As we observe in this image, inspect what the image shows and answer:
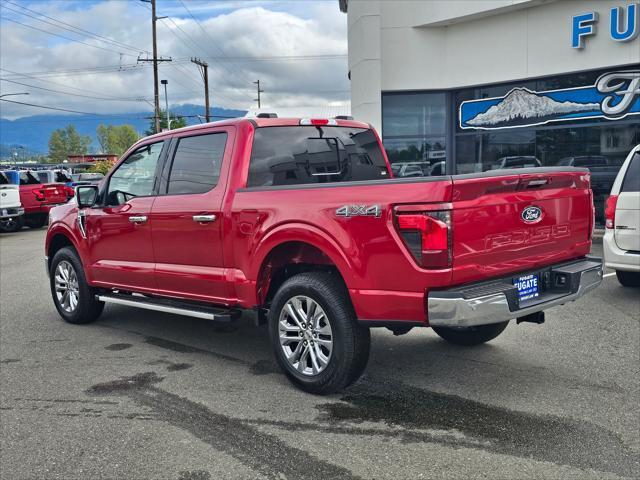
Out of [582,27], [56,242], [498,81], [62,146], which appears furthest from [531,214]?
[62,146]

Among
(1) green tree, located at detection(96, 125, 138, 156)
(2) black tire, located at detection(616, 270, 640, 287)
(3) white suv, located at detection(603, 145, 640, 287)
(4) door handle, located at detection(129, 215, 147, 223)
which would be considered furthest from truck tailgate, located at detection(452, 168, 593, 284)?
(1) green tree, located at detection(96, 125, 138, 156)

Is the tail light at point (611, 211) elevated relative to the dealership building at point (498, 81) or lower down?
lower down

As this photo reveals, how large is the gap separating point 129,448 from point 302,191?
2027mm

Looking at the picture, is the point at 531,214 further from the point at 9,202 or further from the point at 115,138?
the point at 115,138

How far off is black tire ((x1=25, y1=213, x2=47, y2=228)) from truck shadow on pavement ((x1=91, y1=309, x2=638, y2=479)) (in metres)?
17.8

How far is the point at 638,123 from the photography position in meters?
15.6

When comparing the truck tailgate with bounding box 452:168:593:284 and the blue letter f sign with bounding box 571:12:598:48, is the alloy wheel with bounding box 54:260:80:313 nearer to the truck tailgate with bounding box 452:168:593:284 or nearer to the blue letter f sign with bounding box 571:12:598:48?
the truck tailgate with bounding box 452:168:593:284

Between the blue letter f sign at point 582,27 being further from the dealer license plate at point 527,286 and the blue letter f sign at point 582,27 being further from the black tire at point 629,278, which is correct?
the dealer license plate at point 527,286

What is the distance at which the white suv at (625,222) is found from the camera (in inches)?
290

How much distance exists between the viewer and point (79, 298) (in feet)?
22.5

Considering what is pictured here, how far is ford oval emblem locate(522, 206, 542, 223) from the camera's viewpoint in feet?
14.1

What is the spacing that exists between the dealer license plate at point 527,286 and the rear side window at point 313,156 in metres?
2.01

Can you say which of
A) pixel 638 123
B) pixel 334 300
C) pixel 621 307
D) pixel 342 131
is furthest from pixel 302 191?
pixel 638 123

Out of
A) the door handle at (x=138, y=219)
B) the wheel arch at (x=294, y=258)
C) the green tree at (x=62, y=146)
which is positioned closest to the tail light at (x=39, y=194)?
the door handle at (x=138, y=219)
